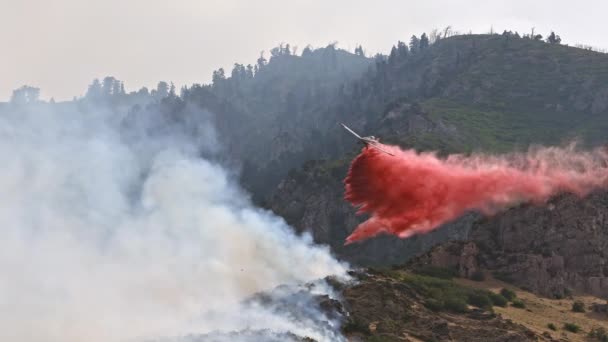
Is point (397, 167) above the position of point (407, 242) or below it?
above

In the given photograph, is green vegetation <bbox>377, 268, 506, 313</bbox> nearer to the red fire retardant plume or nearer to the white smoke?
the red fire retardant plume

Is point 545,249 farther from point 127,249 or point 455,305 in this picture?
point 127,249

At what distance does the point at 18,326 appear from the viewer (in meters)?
70.9

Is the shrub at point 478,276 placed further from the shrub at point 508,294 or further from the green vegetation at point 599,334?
the green vegetation at point 599,334

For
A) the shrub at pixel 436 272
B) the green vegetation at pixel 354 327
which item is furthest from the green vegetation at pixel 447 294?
the green vegetation at pixel 354 327

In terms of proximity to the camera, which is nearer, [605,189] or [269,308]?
[269,308]

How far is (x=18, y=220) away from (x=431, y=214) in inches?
1747

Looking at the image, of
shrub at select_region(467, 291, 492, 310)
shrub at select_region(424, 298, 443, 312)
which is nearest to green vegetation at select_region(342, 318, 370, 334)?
shrub at select_region(424, 298, 443, 312)

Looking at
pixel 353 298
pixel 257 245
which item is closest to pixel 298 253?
pixel 257 245

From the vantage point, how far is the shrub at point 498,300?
8481cm

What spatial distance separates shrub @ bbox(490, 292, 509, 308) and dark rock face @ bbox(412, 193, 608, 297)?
26.5 ft

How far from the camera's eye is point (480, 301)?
83.2 m

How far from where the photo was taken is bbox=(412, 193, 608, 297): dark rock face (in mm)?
94125

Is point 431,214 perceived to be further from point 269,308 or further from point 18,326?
point 18,326
